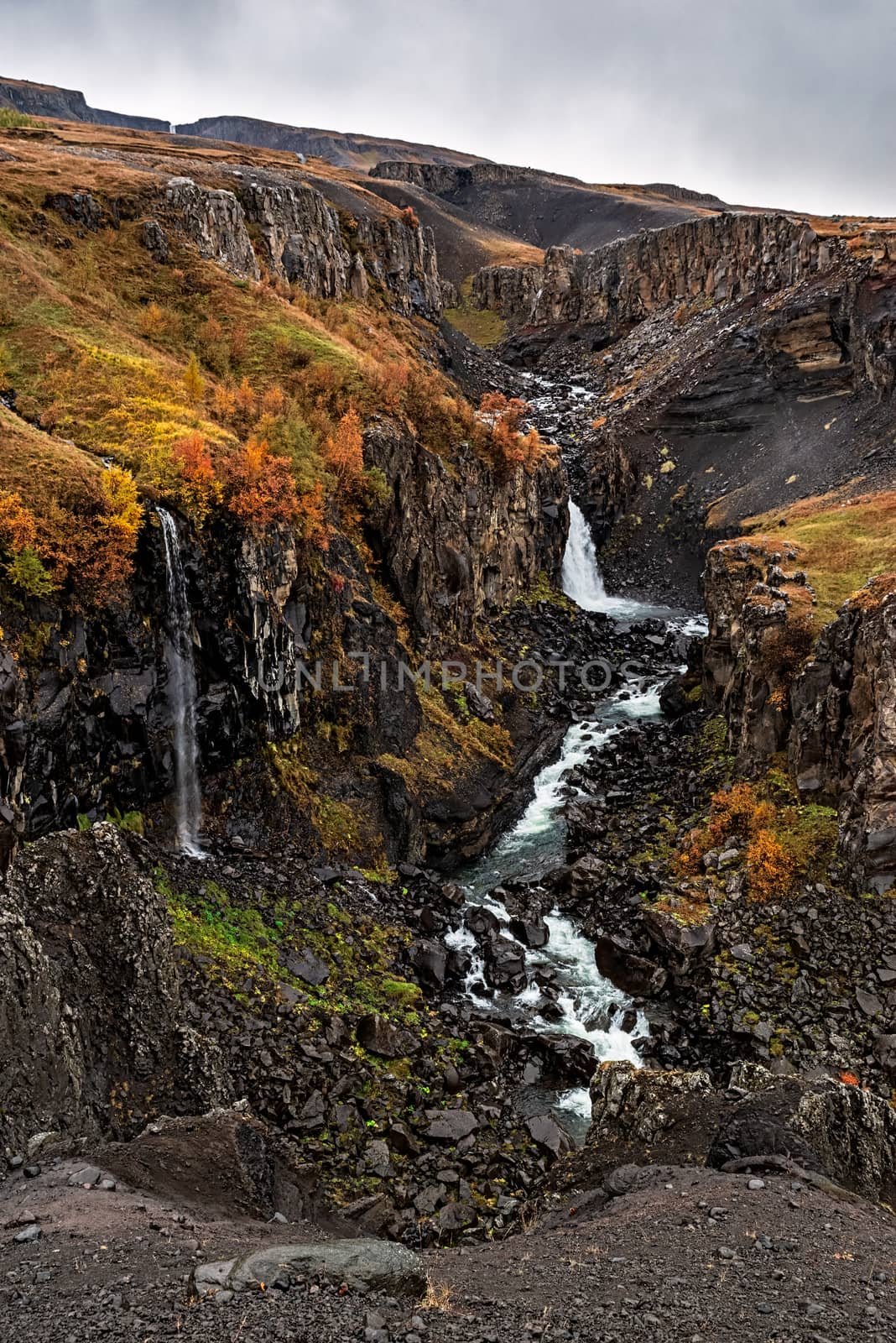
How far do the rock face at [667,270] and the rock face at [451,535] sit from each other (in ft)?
131

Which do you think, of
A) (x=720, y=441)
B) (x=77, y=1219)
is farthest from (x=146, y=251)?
(x=720, y=441)

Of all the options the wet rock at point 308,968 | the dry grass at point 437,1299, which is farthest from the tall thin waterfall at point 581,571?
the dry grass at point 437,1299

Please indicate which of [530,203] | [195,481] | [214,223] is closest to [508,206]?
[530,203]

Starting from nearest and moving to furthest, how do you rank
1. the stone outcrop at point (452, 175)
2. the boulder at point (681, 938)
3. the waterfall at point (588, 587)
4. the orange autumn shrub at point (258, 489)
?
the boulder at point (681, 938), the orange autumn shrub at point (258, 489), the waterfall at point (588, 587), the stone outcrop at point (452, 175)

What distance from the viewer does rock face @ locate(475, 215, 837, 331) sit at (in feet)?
220

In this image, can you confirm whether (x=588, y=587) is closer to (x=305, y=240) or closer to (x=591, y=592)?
(x=591, y=592)

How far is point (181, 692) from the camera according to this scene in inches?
803

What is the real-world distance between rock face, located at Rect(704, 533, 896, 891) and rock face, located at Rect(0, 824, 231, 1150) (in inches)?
656

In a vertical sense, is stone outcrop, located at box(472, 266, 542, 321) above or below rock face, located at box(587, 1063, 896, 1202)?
above

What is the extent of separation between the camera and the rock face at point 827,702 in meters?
20.2

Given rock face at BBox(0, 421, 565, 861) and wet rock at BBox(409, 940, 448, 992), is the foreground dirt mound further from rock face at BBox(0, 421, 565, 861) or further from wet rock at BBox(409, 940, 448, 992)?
wet rock at BBox(409, 940, 448, 992)

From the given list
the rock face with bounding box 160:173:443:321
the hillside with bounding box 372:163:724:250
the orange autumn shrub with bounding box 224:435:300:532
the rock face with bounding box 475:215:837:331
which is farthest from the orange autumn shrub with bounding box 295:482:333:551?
the hillside with bounding box 372:163:724:250

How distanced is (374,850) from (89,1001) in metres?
10.9

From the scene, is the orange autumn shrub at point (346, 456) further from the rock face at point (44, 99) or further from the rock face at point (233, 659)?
the rock face at point (44, 99)
